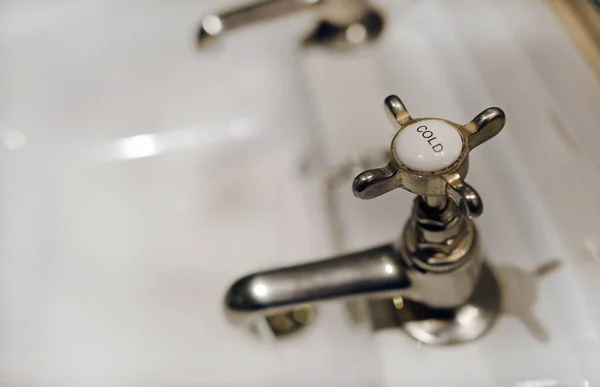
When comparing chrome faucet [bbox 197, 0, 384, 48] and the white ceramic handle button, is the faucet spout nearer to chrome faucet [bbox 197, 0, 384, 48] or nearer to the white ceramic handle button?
chrome faucet [bbox 197, 0, 384, 48]

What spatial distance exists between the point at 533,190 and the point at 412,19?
0.59ft

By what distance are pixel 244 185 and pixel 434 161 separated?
1.01ft

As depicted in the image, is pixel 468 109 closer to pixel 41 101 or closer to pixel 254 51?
pixel 254 51

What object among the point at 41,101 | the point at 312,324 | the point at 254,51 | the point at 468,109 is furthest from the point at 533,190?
the point at 41,101

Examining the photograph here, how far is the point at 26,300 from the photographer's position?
47cm

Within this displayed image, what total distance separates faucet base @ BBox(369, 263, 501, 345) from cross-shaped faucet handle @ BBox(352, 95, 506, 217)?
10 cm

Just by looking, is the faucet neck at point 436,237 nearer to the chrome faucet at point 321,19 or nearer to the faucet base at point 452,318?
the faucet base at point 452,318

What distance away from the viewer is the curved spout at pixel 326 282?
0.29 m

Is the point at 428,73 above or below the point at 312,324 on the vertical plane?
above

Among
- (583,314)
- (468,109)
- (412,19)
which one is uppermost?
(412,19)

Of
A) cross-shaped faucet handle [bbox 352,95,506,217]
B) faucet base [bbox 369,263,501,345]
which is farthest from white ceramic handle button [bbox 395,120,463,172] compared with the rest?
faucet base [bbox 369,263,501,345]

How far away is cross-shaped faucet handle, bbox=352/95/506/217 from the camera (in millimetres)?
224

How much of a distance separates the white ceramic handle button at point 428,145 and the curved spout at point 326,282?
0.08 m

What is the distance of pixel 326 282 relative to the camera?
0.29 m
